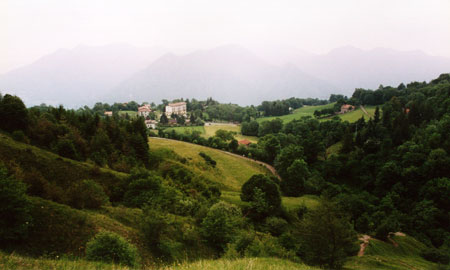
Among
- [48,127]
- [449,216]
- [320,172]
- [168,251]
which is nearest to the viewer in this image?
[168,251]

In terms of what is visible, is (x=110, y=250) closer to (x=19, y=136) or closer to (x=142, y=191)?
(x=142, y=191)

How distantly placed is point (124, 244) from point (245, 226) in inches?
694

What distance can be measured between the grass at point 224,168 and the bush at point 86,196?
25.1 meters

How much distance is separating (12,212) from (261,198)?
25.5 meters

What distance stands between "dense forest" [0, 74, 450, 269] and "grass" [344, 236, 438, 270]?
1644mm

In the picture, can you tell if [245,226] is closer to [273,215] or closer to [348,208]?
[273,215]

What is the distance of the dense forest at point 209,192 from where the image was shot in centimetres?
1504

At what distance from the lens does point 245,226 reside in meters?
26.7

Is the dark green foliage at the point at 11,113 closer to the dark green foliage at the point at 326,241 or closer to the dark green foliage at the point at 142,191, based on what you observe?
the dark green foliage at the point at 142,191

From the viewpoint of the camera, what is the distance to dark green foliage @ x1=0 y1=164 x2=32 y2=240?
38.7 ft

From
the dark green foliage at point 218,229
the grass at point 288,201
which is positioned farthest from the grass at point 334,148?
the dark green foliage at point 218,229

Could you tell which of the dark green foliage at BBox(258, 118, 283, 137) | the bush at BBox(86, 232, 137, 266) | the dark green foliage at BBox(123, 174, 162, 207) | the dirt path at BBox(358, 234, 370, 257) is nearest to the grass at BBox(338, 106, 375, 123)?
the dark green foliage at BBox(258, 118, 283, 137)

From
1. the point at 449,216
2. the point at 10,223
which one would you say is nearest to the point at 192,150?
the point at 10,223

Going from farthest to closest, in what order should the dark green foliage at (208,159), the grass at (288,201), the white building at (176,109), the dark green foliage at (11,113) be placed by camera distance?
the white building at (176,109), the dark green foliage at (208,159), the grass at (288,201), the dark green foliage at (11,113)
